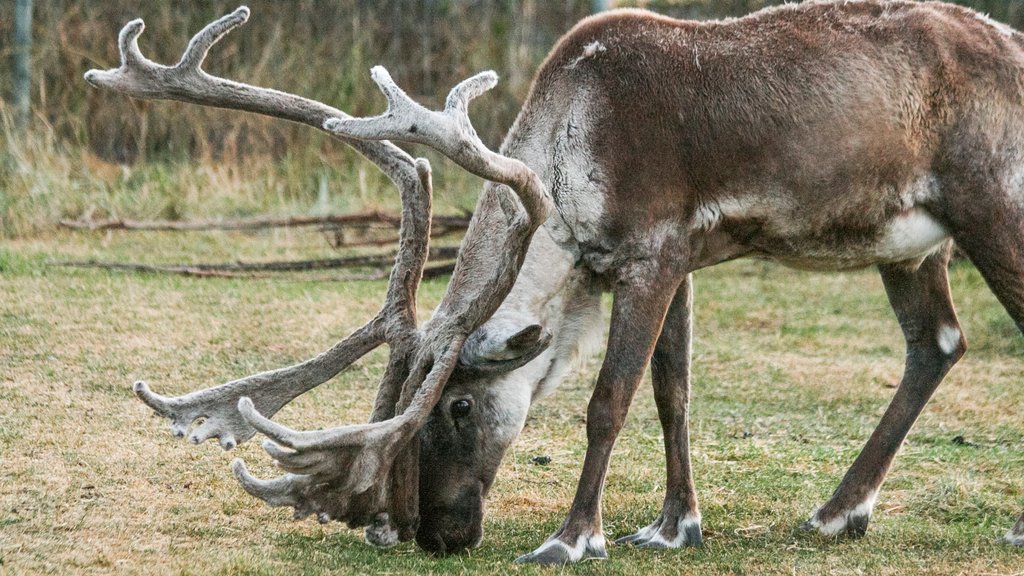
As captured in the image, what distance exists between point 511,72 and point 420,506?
994 centimetres

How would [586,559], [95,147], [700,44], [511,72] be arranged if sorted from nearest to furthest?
1. [586,559]
2. [700,44]
3. [95,147]
4. [511,72]

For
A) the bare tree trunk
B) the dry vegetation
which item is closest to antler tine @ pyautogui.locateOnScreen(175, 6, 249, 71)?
the dry vegetation

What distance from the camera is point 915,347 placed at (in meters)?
6.16

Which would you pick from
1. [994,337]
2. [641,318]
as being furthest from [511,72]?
[641,318]

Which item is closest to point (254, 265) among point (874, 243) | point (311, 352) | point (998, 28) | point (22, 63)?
point (311, 352)

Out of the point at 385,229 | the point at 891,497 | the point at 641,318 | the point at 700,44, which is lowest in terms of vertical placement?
the point at 385,229

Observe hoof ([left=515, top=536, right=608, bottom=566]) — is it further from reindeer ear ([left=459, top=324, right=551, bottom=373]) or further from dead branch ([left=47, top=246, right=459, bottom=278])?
dead branch ([left=47, top=246, right=459, bottom=278])

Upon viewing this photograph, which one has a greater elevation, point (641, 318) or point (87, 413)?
point (641, 318)

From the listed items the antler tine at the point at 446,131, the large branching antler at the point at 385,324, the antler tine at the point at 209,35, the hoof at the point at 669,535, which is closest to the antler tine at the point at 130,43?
the large branching antler at the point at 385,324

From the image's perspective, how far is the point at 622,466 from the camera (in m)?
6.64

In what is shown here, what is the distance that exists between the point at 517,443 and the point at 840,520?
179 centimetres

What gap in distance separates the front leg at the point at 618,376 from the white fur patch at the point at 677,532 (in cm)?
40

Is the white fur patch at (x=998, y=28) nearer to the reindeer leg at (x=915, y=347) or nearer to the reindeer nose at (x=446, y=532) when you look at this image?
the reindeer leg at (x=915, y=347)

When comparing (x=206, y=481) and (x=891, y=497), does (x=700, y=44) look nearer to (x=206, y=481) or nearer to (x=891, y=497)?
(x=891, y=497)
